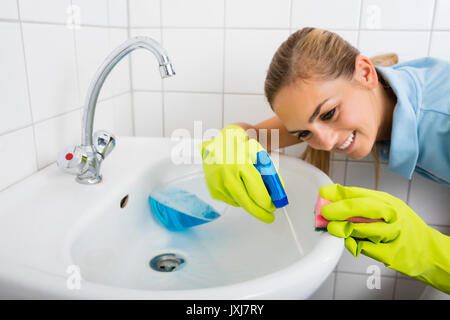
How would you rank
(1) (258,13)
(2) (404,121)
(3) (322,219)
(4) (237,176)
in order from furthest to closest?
(1) (258,13), (2) (404,121), (4) (237,176), (3) (322,219)

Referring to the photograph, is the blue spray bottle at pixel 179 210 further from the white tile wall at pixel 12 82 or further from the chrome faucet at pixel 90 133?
the white tile wall at pixel 12 82

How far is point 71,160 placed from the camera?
0.61m

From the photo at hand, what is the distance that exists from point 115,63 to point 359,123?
18.8 inches

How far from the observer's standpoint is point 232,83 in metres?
1.01

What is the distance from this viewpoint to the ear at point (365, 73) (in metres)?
0.75

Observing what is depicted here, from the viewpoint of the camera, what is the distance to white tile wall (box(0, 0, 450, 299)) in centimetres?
67

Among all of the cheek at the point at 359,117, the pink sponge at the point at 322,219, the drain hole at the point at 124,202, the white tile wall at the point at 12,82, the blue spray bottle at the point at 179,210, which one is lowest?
the blue spray bottle at the point at 179,210

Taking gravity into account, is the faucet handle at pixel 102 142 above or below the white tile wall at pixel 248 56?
below

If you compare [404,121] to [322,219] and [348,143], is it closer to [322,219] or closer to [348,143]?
[348,143]

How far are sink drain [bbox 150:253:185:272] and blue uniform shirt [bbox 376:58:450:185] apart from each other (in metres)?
0.49

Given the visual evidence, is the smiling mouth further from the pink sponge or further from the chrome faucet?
the chrome faucet

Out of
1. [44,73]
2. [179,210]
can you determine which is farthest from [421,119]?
[44,73]

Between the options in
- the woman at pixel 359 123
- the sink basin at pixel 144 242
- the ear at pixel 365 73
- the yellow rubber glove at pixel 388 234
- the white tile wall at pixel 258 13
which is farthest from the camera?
the white tile wall at pixel 258 13

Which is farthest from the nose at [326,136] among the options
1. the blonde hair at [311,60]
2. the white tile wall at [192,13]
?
the white tile wall at [192,13]
